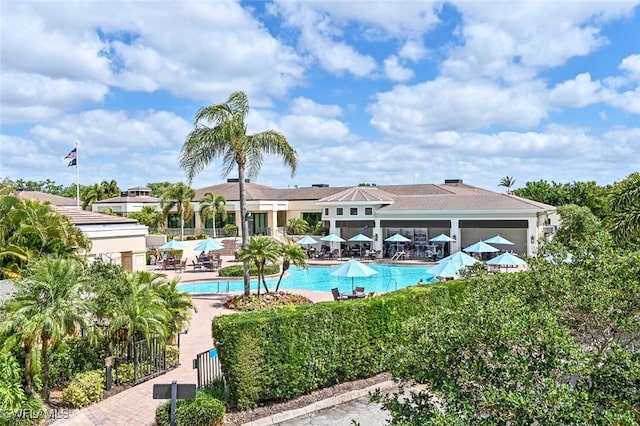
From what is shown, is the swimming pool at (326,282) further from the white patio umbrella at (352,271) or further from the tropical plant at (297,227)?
the tropical plant at (297,227)

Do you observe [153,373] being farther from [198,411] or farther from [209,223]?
[209,223]

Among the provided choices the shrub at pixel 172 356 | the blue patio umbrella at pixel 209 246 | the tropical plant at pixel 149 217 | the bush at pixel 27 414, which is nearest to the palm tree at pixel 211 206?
the tropical plant at pixel 149 217

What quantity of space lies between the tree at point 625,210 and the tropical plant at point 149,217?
43.8m

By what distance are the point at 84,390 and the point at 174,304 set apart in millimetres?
3569

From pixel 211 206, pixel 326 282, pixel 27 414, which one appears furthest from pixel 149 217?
pixel 27 414

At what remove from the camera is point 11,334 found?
33.9 ft

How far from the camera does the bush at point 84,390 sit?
11.2 metres

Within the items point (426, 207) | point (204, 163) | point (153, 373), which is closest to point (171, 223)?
point (426, 207)

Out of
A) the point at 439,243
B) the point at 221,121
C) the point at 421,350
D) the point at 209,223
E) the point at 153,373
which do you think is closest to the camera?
the point at 421,350

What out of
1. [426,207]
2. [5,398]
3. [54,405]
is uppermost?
[426,207]

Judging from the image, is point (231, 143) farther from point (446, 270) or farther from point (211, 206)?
point (211, 206)

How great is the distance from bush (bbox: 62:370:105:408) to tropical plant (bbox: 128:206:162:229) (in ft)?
133

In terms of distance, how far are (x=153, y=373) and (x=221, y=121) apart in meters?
12.5

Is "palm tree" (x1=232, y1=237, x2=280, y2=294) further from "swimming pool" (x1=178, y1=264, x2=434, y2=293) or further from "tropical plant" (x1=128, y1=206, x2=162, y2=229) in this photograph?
"tropical plant" (x1=128, y1=206, x2=162, y2=229)
